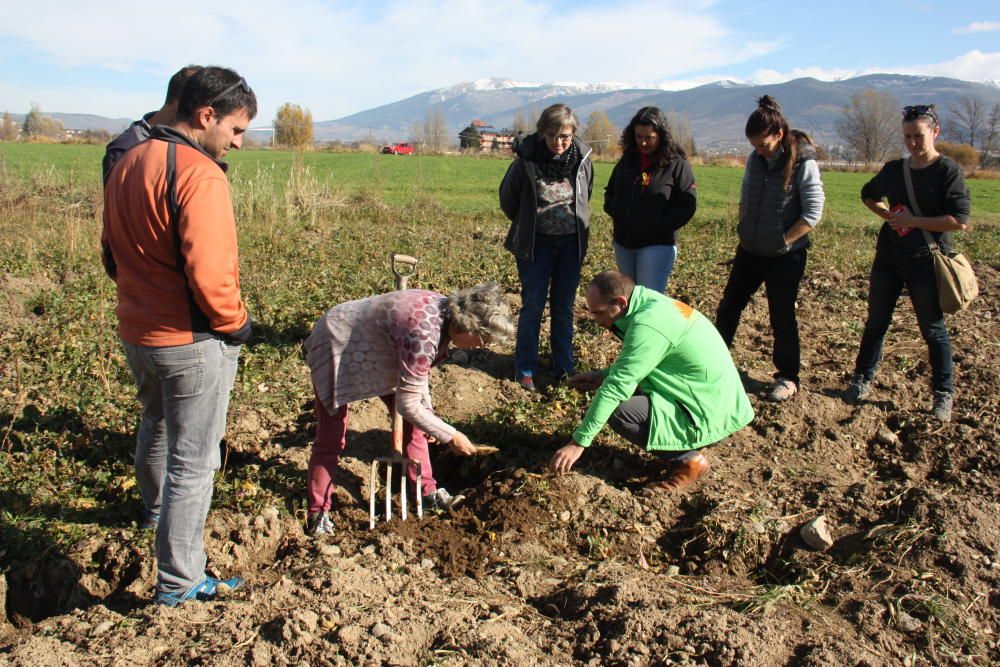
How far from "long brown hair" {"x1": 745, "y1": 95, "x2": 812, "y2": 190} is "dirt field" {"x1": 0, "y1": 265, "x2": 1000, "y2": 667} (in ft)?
5.20

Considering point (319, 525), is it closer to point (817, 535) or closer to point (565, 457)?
point (565, 457)

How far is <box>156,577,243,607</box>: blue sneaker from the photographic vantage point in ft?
9.36

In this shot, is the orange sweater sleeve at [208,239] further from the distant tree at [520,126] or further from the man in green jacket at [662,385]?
the distant tree at [520,126]

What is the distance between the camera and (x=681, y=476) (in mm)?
3928

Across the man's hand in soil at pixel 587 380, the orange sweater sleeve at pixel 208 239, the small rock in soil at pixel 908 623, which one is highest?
the orange sweater sleeve at pixel 208 239

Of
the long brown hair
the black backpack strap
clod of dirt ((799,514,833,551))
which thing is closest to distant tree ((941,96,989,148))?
the long brown hair

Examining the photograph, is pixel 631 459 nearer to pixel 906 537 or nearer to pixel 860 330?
pixel 906 537

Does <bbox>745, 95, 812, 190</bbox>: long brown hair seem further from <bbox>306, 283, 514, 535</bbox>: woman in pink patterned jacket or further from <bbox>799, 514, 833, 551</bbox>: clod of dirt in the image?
<bbox>306, 283, 514, 535</bbox>: woman in pink patterned jacket

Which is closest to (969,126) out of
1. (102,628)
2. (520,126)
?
(520,126)

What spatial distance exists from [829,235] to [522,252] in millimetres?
8430

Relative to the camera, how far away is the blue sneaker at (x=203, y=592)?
2.85 metres

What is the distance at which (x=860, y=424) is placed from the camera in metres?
4.70

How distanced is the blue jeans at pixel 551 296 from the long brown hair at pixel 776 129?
4.27 feet

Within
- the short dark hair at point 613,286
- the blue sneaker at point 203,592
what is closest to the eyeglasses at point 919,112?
the short dark hair at point 613,286
